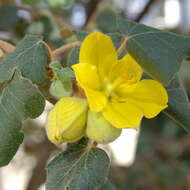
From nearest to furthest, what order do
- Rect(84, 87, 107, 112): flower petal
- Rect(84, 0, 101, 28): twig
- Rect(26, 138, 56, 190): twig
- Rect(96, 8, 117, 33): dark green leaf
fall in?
Rect(84, 87, 107, 112): flower petal → Rect(96, 8, 117, 33): dark green leaf → Rect(84, 0, 101, 28): twig → Rect(26, 138, 56, 190): twig

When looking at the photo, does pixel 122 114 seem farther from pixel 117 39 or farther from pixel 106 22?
pixel 106 22

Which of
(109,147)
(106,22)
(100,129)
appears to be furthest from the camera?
(109,147)

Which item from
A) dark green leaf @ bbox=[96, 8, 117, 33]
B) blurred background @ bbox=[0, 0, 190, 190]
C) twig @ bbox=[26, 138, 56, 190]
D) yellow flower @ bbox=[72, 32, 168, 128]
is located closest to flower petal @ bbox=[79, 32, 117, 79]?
yellow flower @ bbox=[72, 32, 168, 128]

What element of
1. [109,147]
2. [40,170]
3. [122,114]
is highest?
[122,114]

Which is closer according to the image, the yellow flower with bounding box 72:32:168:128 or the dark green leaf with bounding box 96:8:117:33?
the yellow flower with bounding box 72:32:168:128

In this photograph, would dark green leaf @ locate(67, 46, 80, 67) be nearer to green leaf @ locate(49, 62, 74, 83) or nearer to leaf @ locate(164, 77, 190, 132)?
green leaf @ locate(49, 62, 74, 83)

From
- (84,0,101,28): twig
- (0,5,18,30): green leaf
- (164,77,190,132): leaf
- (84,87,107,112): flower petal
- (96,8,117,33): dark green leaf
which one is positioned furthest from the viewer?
(84,0,101,28): twig

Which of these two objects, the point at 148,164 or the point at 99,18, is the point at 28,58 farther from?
the point at 148,164

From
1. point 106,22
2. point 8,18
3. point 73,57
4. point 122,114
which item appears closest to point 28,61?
point 73,57
